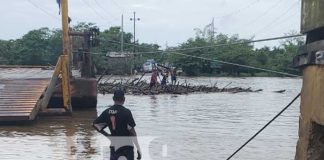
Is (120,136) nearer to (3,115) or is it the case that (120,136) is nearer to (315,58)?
(315,58)

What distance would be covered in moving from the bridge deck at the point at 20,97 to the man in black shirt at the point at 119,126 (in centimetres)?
941

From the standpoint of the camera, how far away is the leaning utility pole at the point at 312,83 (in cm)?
450

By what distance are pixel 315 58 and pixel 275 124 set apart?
42.0ft

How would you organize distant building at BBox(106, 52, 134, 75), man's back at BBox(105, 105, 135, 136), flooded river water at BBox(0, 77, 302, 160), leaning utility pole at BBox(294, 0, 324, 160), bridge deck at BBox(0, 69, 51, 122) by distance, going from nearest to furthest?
leaning utility pole at BBox(294, 0, 324, 160), man's back at BBox(105, 105, 135, 136), flooded river water at BBox(0, 77, 302, 160), bridge deck at BBox(0, 69, 51, 122), distant building at BBox(106, 52, 134, 75)

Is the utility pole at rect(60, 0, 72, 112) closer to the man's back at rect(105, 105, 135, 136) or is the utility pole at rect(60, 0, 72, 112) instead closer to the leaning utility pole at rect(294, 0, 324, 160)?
the man's back at rect(105, 105, 135, 136)

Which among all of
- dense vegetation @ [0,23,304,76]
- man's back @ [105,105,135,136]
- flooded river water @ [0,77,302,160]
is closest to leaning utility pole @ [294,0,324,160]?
man's back @ [105,105,135,136]

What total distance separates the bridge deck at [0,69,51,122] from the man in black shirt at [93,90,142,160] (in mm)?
9409

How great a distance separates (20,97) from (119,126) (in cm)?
1071

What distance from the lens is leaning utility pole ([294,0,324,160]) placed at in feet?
14.8

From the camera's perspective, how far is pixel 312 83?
470 centimetres

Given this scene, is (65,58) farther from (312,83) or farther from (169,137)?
(312,83)

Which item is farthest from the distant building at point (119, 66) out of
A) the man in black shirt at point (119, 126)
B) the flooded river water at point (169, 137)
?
the man in black shirt at point (119, 126)

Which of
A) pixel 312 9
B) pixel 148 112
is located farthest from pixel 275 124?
pixel 312 9

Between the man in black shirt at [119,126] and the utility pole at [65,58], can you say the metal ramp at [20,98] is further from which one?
the man in black shirt at [119,126]
